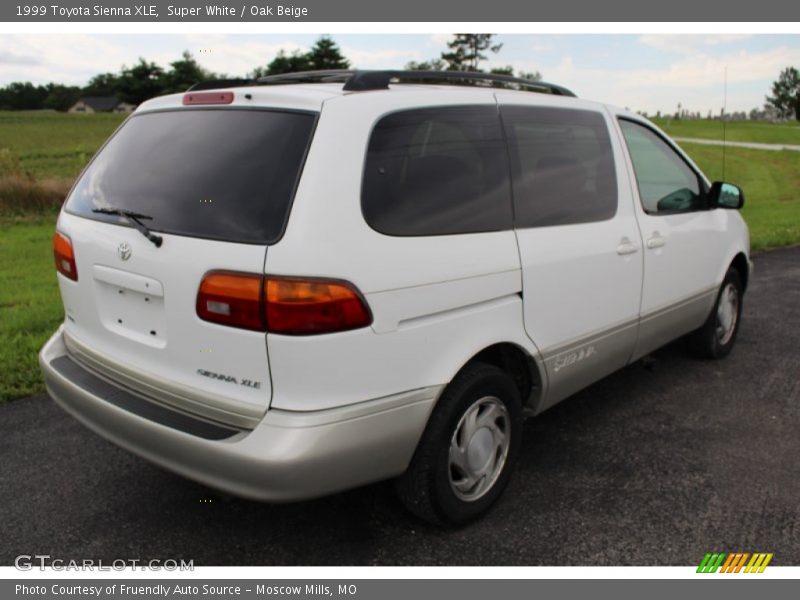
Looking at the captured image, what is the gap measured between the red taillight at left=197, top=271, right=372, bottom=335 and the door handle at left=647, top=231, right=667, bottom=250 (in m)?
2.19

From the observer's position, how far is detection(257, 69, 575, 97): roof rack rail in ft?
9.15

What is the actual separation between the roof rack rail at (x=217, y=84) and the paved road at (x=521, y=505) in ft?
6.07

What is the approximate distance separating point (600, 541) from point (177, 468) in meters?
1.70

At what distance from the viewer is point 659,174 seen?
427cm

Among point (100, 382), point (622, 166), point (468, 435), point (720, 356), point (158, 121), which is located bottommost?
point (720, 356)

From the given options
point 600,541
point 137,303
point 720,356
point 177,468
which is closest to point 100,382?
point 137,303

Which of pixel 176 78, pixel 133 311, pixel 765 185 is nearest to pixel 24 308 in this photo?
pixel 133 311

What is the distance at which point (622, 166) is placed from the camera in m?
3.87

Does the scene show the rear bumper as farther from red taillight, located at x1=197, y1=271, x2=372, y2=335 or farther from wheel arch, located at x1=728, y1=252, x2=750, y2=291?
wheel arch, located at x1=728, y1=252, x2=750, y2=291

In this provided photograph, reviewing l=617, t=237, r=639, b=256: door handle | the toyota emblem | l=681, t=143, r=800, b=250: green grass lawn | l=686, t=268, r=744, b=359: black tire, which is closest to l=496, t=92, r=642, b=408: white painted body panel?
l=617, t=237, r=639, b=256: door handle

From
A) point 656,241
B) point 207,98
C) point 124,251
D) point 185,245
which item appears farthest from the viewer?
point 656,241

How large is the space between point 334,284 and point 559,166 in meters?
1.61

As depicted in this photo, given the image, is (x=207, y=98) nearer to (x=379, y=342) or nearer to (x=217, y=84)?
(x=217, y=84)

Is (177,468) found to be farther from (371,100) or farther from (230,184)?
(371,100)
